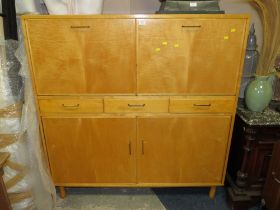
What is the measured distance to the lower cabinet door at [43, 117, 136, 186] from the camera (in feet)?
5.08

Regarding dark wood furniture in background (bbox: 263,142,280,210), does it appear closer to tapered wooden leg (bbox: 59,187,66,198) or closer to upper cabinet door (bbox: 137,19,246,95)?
upper cabinet door (bbox: 137,19,246,95)

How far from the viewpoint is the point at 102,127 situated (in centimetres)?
155

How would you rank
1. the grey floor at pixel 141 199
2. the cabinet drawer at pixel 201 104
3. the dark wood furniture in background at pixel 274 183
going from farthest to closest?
the grey floor at pixel 141 199 → the cabinet drawer at pixel 201 104 → the dark wood furniture in background at pixel 274 183

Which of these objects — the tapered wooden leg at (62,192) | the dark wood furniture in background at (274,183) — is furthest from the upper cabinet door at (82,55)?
the dark wood furniture in background at (274,183)

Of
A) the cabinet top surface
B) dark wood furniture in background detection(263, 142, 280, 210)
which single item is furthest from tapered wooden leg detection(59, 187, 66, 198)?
dark wood furniture in background detection(263, 142, 280, 210)

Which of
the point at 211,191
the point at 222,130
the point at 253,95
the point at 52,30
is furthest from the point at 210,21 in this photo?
the point at 211,191

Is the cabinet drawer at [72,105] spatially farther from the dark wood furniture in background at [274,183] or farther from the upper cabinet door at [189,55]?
the dark wood furniture in background at [274,183]

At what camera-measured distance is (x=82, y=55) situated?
1.38 metres

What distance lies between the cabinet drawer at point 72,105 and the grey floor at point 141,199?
0.80m

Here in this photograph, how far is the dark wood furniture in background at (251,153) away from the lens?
148 cm

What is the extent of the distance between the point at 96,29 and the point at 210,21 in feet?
2.28

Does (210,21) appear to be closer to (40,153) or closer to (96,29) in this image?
(96,29)

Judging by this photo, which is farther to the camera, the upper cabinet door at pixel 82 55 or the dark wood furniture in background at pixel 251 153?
the dark wood furniture in background at pixel 251 153

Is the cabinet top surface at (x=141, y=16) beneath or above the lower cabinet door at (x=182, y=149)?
above
